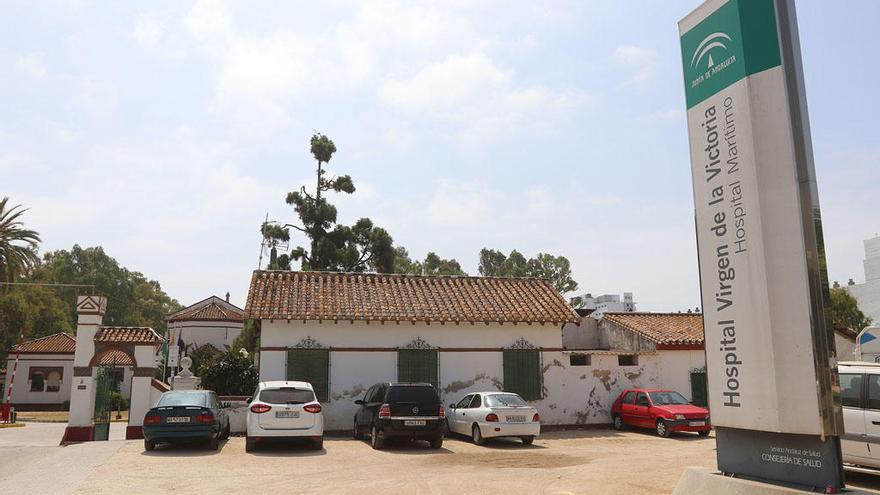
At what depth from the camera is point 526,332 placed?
20.5 m

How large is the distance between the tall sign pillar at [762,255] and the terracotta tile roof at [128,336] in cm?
1742

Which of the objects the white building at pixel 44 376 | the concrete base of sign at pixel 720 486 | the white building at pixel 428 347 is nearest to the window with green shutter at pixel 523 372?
the white building at pixel 428 347

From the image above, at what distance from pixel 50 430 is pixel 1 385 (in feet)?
75.9

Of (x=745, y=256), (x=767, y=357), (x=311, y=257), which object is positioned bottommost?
(x=767, y=357)

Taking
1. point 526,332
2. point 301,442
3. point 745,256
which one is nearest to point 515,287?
point 526,332

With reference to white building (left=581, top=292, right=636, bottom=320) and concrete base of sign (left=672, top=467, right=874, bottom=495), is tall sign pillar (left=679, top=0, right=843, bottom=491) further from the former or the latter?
white building (left=581, top=292, right=636, bottom=320)

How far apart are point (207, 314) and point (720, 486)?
40967 mm

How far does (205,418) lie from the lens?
13.8 m

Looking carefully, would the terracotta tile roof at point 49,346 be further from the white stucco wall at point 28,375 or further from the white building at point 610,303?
the white building at point 610,303

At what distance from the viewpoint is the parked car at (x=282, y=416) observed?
1352cm

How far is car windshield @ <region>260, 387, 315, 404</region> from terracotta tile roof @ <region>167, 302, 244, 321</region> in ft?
93.4

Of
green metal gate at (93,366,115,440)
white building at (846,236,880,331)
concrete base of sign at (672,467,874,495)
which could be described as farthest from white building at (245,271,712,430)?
white building at (846,236,880,331)

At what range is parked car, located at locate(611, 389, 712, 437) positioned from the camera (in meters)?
17.3

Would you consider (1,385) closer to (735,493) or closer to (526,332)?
(526,332)
